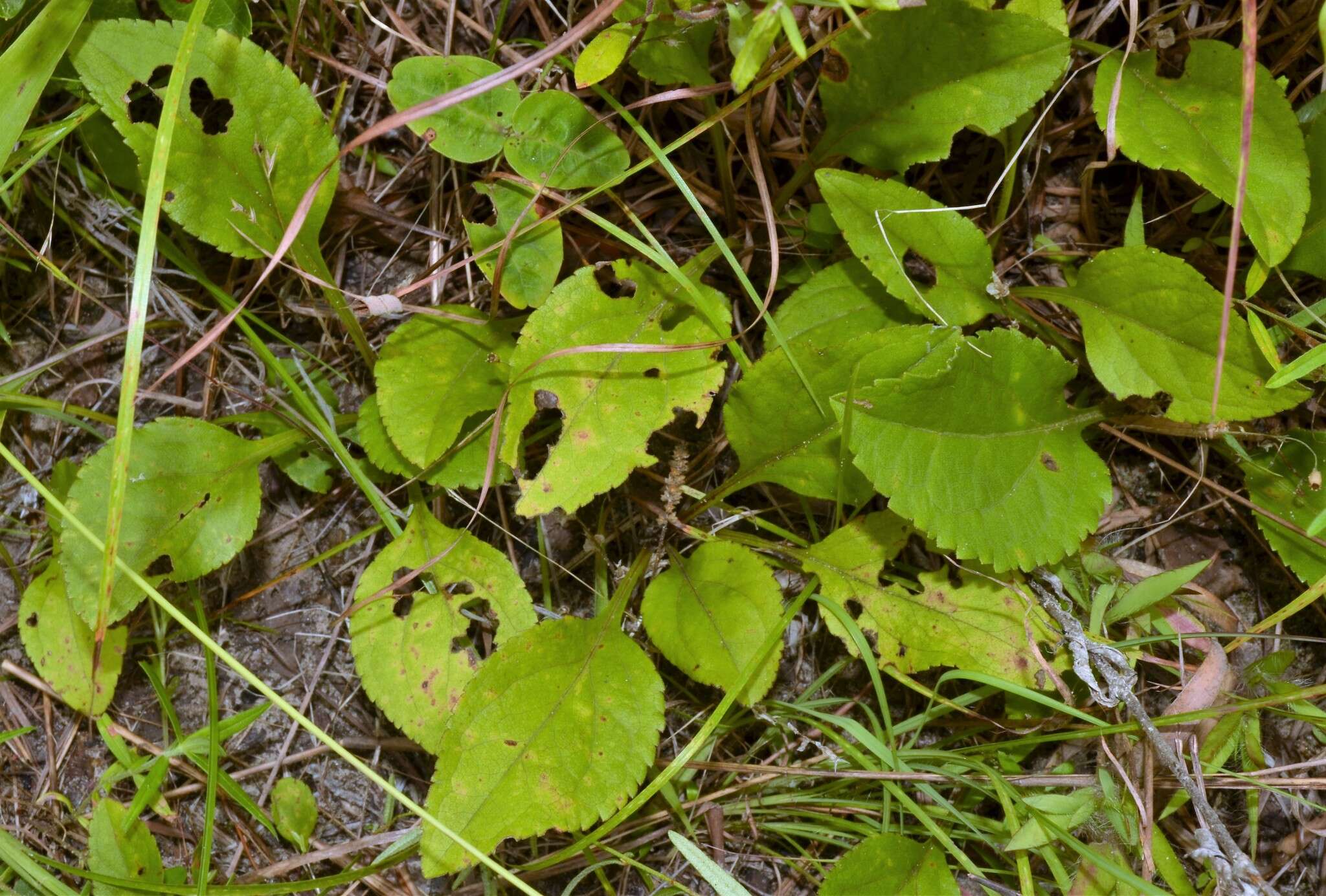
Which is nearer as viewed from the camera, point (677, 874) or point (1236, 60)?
point (1236, 60)

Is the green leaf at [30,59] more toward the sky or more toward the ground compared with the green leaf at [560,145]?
more toward the sky

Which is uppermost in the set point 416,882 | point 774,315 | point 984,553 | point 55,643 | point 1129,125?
point 1129,125

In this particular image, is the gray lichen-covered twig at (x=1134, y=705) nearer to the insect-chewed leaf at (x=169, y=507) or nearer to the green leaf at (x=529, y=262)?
the green leaf at (x=529, y=262)

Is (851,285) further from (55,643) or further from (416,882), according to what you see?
(55,643)

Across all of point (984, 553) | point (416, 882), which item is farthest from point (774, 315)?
point (416, 882)

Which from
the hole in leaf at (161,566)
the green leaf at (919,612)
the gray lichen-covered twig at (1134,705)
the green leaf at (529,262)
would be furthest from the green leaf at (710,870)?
the hole in leaf at (161,566)

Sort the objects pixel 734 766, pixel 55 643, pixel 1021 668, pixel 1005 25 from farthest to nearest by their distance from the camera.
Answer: pixel 55 643 → pixel 734 766 → pixel 1021 668 → pixel 1005 25
